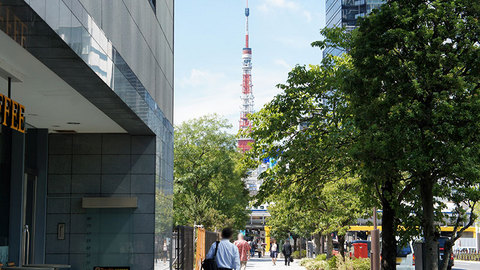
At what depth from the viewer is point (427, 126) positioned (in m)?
13.2

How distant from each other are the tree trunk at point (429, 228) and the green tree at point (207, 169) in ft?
141

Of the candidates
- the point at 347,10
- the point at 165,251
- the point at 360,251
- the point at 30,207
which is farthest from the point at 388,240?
the point at 347,10

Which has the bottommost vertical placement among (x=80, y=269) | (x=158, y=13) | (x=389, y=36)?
(x=80, y=269)

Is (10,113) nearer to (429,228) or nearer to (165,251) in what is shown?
(429,228)

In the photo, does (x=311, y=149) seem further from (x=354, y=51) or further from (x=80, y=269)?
(x=80, y=269)

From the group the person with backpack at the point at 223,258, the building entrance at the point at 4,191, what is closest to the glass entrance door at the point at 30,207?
the building entrance at the point at 4,191

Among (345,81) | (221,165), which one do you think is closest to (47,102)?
(345,81)

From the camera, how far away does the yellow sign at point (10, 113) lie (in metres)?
8.63

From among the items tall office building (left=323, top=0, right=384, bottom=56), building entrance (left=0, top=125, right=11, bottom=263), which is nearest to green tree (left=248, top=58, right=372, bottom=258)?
building entrance (left=0, top=125, right=11, bottom=263)

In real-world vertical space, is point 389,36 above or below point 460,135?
above

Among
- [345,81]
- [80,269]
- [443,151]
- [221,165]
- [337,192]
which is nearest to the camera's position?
[443,151]

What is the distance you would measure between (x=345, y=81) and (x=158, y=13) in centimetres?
546

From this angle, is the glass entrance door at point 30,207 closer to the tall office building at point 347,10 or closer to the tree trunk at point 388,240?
the tree trunk at point 388,240

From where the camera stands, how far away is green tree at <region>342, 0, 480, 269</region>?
1284 cm
